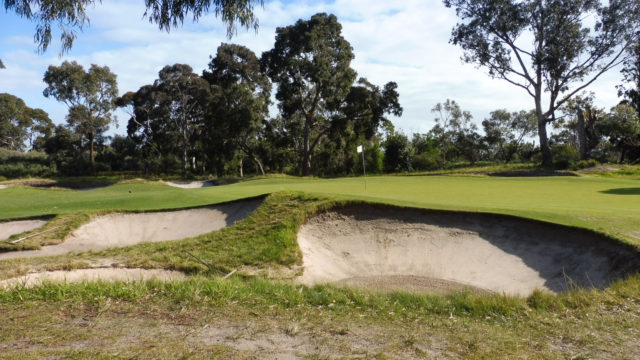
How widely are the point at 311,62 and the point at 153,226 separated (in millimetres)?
27623

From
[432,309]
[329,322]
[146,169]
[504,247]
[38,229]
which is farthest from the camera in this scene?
[146,169]

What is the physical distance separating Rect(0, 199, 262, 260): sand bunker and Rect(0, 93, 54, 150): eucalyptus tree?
62.8m

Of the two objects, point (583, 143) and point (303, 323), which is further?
point (583, 143)

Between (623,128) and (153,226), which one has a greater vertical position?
(623,128)

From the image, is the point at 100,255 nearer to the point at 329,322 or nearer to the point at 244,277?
the point at 244,277

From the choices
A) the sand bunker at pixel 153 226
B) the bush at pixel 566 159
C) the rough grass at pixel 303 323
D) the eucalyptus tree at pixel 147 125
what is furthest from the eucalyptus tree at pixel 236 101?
the rough grass at pixel 303 323

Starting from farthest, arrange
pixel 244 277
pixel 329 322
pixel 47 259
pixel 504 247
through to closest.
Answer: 1. pixel 504 247
2. pixel 47 259
3. pixel 244 277
4. pixel 329 322

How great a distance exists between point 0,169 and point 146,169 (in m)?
14.5

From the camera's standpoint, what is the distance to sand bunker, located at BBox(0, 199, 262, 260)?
11080 mm

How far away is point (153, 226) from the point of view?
472 inches


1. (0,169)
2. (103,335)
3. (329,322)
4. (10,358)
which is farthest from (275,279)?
(0,169)

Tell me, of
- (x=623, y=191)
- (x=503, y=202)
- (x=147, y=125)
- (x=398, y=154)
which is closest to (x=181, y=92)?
(x=147, y=125)

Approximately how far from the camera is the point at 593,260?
315 inches

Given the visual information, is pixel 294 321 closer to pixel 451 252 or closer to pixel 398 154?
pixel 451 252
